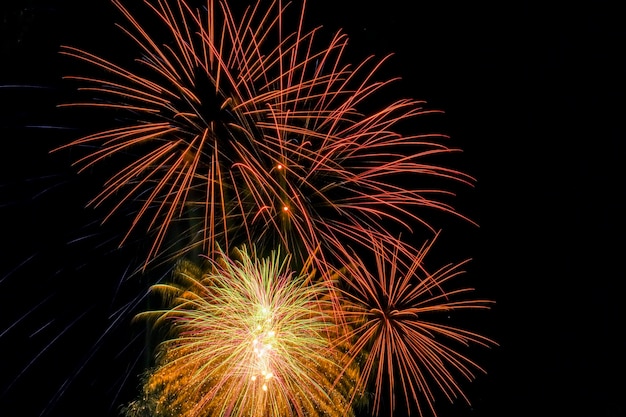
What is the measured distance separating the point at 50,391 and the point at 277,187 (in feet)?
45.4

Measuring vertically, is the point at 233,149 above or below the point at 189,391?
above

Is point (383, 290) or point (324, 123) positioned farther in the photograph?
point (383, 290)

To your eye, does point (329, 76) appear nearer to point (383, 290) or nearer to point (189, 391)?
point (383, 290)

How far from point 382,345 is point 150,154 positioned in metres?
5.82

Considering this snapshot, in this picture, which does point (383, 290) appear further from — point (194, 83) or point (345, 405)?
point (194, 83)

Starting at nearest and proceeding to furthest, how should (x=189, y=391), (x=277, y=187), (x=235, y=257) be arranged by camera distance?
(x=277, y=187)
(x=235, y=257)
(x=189, y=391)

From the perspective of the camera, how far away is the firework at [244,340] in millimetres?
13156

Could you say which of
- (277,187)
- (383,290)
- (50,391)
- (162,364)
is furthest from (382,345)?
(50,391)

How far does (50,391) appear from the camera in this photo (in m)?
21.4

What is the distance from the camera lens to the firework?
13.2m

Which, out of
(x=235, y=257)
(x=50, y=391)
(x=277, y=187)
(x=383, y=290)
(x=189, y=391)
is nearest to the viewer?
(x=277, y=187)

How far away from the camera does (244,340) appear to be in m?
13.1

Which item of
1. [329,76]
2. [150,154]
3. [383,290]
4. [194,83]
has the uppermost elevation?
[329,76]

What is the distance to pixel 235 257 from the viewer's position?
543 inches
